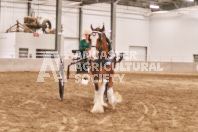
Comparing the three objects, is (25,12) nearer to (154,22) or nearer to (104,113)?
(154,22)

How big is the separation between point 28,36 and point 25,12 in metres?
5.54

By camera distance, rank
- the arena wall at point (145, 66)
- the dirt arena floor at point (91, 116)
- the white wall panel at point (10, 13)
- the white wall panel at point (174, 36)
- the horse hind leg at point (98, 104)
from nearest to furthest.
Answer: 1. the dirt arena floor at point (91, 116)
2. the horse hind leg at point (98, 104)
3. the arena wall at point (145, 66)
4. the white wall panel at point (10, 13)
5. the white wall panel at point (174, 36)

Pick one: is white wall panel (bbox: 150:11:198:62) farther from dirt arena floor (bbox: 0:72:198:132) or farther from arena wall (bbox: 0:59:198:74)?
dirt arena floor (bbox: 0:72:198:132)

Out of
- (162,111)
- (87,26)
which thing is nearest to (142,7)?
(87,26)

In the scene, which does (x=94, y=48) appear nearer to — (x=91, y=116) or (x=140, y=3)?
(x=91, y=116)

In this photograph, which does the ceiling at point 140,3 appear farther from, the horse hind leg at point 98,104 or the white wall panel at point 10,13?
the horse hind leg at point 98,104

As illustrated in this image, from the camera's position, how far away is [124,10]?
38.6 metres

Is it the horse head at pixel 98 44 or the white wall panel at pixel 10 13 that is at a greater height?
the white wall panel at pixel 10 13

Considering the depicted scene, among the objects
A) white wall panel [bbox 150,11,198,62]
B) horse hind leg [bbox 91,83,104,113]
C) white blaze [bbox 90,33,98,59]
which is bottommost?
horse hind leg [bbox 91,83,104,113]

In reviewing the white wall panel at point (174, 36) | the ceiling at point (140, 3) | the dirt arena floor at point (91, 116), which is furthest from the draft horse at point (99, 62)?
the white wall panel at point (174, 36)

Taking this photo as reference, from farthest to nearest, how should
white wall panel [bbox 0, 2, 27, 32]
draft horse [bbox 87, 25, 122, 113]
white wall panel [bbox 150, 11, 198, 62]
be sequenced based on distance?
white wall panel [bbox 150, 11, 198, 62]
white wall panel [bbox 0, 2, 27, 32]
draft horse [bbox 87, 25, 122, 113]

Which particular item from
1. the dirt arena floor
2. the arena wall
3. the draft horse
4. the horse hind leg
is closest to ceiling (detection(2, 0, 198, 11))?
the arena wall

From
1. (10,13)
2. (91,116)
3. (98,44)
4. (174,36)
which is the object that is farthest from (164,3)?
(91,116)

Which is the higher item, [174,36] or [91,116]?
[174,36]
